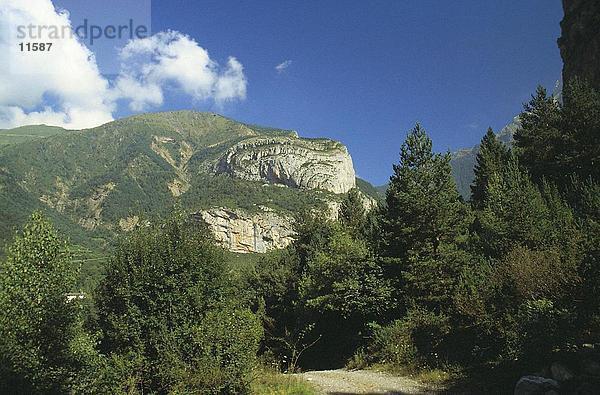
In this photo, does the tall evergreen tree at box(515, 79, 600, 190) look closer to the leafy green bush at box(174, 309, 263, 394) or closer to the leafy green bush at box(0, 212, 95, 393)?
the leafy green bush at box(174, 309, 263, 394)

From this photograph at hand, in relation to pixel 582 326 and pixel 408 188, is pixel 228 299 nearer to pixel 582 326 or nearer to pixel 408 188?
pixel 582 326

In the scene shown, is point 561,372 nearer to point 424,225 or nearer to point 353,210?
point 424,225

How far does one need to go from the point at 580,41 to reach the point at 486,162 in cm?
2220

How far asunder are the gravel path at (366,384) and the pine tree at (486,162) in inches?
1208

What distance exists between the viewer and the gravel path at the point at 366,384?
1458 centimetres

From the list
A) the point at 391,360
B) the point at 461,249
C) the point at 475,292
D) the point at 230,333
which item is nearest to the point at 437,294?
the point at 461,249

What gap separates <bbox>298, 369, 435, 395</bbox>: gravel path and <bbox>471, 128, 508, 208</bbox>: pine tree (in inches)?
1208

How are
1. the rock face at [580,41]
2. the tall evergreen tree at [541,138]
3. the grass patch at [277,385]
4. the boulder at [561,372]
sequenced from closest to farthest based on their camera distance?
the boulder at [561,372] < the grass patch at [277,385] < the tall evergreen tree at [541,138] < the rock face at [580,41]

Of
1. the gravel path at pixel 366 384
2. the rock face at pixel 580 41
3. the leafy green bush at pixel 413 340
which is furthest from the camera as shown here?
the rock face at pixel 580 41

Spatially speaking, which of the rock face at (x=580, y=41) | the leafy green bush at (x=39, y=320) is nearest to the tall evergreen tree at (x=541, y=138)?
the rock face at (x=580, y=41)

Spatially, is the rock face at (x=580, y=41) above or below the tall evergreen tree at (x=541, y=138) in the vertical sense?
above

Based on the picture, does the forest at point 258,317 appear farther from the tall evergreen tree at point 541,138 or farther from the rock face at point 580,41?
the rock face at point 580,41

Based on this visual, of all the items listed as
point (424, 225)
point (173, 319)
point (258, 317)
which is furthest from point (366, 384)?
point (424, 225)

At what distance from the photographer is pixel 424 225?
82.0ft
